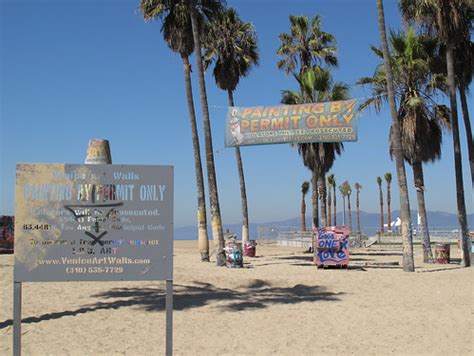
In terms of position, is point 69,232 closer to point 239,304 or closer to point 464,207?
point 239,304

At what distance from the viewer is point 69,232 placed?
18.4 ft

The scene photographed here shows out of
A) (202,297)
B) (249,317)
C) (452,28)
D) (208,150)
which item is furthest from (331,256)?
(452,28)

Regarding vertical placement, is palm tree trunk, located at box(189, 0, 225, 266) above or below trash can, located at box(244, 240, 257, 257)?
above

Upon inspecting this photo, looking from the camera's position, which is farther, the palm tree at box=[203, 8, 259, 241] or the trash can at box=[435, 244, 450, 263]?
the palm tree at box=[203, 8, 259, 241]

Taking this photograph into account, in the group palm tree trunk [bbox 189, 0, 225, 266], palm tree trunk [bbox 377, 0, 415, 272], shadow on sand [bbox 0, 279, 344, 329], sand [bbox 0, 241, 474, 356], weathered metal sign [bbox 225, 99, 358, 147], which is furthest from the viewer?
palm tree trunk [bbox 189, 0, 225, 266]

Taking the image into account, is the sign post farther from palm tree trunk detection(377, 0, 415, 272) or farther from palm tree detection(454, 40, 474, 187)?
palm tree detection(454, 40, 474, 187)

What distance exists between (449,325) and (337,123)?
1028 centimetres

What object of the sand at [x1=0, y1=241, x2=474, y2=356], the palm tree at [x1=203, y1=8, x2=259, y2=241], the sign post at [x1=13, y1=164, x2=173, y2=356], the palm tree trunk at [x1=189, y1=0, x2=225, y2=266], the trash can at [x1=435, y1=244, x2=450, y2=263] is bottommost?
the sand at [x1=0, y1=241, x2=474, y2=356]

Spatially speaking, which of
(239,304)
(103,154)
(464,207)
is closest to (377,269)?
(464,207)

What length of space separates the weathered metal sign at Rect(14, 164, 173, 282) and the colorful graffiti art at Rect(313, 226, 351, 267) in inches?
513

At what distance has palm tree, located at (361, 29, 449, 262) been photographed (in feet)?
66.0

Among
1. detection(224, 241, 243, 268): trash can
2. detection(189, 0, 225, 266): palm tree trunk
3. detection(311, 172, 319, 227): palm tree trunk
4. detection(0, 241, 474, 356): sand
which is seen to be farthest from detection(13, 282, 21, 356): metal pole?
detection(311, 172, 319, 227): palm tree trunk

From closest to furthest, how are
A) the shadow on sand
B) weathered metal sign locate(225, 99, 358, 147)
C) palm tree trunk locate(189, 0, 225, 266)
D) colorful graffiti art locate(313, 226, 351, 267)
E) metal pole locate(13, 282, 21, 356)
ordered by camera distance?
metal pole locate(13, 282, 21, 356) < the shadow on sand < colorful graffiti art locate(313, 226, 351, 267) < weathered metal sign locate(225, 99, 358, 147) < palm tree trunk locate(189, 0, 225, 266)

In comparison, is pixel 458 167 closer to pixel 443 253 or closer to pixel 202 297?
pixel 443 253
